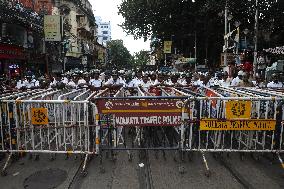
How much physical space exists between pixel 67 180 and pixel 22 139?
2137mm

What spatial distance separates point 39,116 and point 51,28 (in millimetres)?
17337

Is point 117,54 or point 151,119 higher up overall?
point 117,54

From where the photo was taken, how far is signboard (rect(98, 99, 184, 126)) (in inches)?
262

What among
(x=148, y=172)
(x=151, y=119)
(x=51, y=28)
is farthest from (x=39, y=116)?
(x=51, y=28)

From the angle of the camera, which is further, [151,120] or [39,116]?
[39,116]

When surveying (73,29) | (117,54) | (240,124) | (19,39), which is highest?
(73,29)

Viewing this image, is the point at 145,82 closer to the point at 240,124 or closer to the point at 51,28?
the point at 240,124

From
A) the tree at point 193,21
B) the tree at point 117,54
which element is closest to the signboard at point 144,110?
the tree at point 193,21

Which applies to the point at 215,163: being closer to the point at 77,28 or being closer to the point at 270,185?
the point at 270,185

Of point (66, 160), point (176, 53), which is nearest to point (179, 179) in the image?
point (66, 160)

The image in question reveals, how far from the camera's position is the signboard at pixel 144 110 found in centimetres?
665

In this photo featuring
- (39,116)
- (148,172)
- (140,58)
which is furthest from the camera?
(140,58)

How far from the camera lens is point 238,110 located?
6.70 meters

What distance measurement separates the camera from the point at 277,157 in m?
7.23
